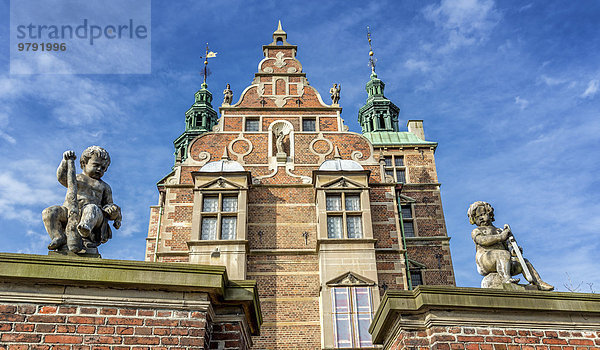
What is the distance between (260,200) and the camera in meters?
16.8

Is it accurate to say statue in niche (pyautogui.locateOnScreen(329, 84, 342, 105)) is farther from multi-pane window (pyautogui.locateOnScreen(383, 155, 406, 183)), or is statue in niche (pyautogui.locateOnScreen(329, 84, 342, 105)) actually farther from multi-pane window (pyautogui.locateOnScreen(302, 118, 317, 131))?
multi-pane window (pyautogui.locateOnScreen(383, 155, 406, 183))

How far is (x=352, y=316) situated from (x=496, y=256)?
8.14 meters

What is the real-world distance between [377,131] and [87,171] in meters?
28.9

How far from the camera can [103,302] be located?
5.13 meters

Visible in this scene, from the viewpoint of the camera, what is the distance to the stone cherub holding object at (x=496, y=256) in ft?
22.4

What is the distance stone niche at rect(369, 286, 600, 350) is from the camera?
5770mm

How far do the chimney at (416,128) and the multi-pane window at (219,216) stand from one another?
19.3 meters

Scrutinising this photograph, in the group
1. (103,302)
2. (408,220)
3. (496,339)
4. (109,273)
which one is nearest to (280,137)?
(408,220)

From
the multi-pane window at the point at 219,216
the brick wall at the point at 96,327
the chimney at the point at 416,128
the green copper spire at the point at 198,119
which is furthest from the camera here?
the green copper spire at the point at 198,119

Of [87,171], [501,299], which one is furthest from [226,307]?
[501,299]

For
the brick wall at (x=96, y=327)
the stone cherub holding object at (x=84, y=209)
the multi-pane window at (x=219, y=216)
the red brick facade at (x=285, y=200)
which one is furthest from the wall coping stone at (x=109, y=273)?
the multi-pane window at (x=219, y=216)

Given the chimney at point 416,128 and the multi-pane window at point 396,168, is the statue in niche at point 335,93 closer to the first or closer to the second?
the multi-pane window at point 396,168

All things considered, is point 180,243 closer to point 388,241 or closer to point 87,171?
point 388,241

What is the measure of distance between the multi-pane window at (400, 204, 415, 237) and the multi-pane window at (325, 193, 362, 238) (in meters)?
10.4
